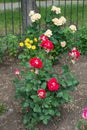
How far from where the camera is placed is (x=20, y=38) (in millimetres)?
6945

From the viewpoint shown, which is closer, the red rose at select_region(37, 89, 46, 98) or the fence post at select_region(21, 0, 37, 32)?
the red rose at select_region(37, 89, 46, 98)

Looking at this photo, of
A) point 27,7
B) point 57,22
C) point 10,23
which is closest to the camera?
point 57,22

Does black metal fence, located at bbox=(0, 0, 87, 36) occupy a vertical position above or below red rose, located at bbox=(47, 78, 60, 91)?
below

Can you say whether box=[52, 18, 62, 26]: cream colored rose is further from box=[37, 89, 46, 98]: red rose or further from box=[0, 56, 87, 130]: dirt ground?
box=[37, 89, 46, 98]: red rose

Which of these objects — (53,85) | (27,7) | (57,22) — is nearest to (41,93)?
(53,85)

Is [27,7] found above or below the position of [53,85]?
above

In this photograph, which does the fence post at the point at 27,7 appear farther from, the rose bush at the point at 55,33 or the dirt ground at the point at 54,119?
the dirt ground at the point at 54,119

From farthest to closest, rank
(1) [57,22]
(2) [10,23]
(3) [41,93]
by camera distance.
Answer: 1. (2) [10,23]
2. (1) [57,22]
3. (3) [41,93]

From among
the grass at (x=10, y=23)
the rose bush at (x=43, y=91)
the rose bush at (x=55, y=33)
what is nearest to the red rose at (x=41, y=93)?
the rose bush at (x=43, y=91)

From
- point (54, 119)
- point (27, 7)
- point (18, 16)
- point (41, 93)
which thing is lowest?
point (18, 16)

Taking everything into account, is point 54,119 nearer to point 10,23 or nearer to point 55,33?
point 55,33

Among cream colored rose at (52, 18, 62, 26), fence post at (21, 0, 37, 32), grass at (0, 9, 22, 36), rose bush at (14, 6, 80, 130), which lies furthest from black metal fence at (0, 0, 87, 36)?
rose bush at (14, 6, 80, 130)

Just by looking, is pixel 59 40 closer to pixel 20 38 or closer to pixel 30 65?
pixel 20 38

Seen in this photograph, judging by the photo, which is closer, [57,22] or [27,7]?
[57,22]
